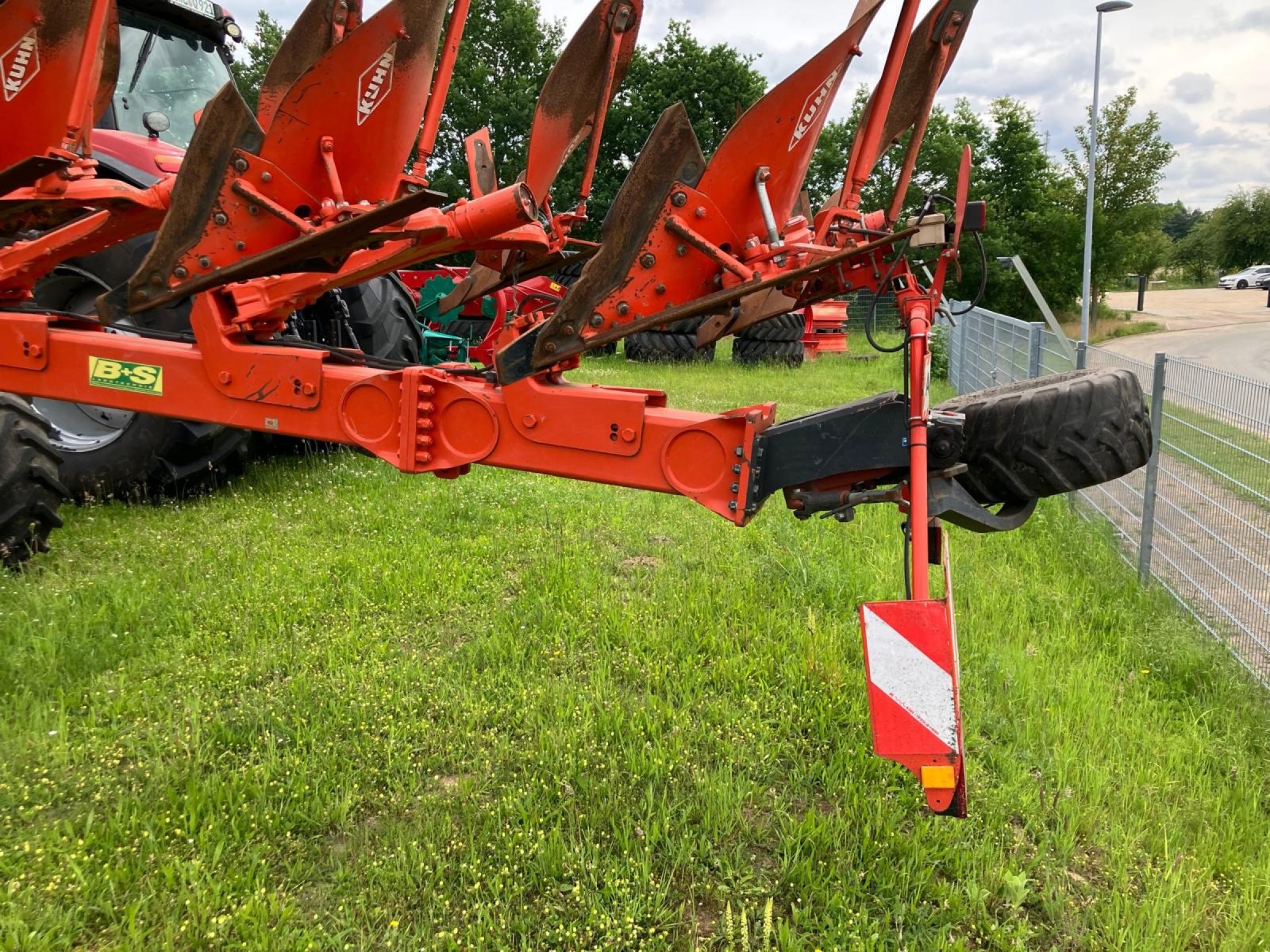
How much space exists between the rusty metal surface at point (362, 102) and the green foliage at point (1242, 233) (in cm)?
6384

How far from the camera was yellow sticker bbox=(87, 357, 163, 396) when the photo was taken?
285cm

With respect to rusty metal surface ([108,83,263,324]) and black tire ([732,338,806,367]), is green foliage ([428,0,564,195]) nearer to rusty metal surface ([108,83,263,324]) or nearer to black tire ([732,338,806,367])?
black tire ([732,338,806,367])

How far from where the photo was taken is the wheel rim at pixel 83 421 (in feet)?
15.9

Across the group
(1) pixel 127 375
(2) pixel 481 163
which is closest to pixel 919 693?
(1) pixel 127 375

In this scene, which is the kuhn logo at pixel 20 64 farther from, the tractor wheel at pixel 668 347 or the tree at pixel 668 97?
the tree at pixel 668 97

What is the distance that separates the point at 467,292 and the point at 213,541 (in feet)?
6.23

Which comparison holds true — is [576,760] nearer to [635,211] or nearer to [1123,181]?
[635,211]

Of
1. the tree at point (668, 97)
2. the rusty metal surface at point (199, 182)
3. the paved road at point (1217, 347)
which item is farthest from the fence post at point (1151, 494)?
the tree at point (668, 97)

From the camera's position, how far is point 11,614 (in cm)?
353

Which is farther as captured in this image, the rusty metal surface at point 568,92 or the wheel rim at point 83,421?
the wheel rim at point 83,421

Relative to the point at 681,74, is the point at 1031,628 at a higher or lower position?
lower

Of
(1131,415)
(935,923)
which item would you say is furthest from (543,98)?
(935,923)

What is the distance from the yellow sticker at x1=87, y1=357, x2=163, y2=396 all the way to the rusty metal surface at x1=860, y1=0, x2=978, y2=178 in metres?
2.36

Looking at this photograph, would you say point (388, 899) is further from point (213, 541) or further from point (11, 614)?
point (213, 541)
